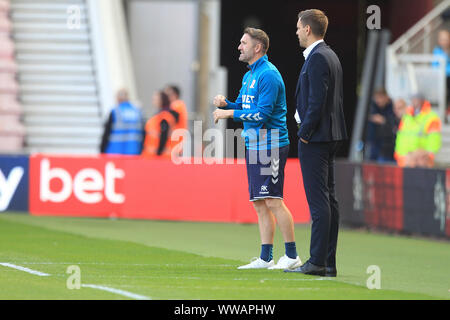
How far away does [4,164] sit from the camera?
1900 centimetres

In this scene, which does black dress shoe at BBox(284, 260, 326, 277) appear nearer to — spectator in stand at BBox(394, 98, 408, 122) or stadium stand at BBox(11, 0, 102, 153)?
spectator in stand at BBox(394, 98, 408, 122)

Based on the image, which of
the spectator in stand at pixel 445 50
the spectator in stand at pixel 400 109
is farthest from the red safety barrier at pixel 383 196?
the spectator in stand at pixel 445 50

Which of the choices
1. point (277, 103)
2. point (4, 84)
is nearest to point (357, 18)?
point (4, 84)

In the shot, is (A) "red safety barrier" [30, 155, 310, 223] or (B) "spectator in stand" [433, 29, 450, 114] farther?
(B) "spectator in stand" [433, 29, 450, 114]

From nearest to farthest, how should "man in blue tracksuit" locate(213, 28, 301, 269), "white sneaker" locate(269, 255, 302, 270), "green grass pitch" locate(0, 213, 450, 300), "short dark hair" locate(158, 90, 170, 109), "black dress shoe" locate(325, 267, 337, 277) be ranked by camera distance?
1. "green grass pitch" locate(0, 213, 450, 300)
2. "black dress shoe" locate(325, 267, 337, 277)
3. "man in blue tracksuit" locate(213, 28, 301, 269)
4. "white sneaker" locate(269, 255, 302, 270)
5. "short dark hair" locate(158, 90, 170, 109)

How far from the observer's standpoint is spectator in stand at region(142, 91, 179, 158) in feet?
67.2

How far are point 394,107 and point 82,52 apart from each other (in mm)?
8251

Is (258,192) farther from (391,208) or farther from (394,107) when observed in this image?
(394,107)

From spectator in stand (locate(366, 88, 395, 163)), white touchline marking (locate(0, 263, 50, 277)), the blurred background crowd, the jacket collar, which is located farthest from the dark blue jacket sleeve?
spectator in stand (locate(366, 88, 395, 163))

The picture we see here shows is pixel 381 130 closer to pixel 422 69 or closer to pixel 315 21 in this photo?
pixel 422 69

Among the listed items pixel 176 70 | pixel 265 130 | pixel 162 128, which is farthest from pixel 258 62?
pixel 176 70

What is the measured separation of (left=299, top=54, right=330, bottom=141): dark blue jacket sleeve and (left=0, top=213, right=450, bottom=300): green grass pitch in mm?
1358

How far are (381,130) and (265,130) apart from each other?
9173 millimetres

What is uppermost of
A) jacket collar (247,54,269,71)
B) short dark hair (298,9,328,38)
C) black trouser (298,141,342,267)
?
short dark hair (298,9,328,38)
